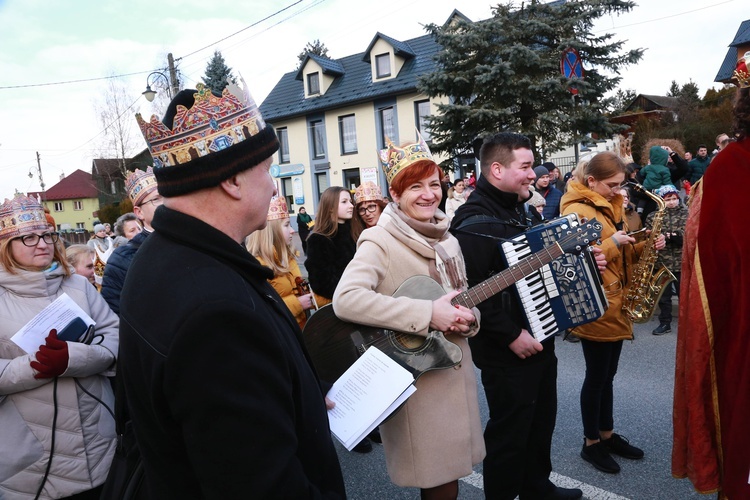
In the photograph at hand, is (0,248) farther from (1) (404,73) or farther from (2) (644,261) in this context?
(1) (404,73)

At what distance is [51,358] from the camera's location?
97.6 inches

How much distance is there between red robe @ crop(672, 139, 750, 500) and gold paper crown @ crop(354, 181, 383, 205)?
10.5 ft

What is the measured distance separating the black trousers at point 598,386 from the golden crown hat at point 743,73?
2048 millimetres

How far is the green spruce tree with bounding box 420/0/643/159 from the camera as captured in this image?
53.6 ft

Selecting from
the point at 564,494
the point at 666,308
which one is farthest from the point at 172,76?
the point at 564,494

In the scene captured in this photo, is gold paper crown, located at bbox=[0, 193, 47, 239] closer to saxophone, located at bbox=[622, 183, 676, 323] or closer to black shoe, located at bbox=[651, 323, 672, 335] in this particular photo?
saxophone, located at bbox=[622, 183, 676, 323]

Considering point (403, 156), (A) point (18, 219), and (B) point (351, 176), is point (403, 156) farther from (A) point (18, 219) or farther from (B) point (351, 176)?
(B) point (351, 176)

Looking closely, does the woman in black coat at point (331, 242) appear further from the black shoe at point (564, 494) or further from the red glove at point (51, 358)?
the red glove at point (51, 358)

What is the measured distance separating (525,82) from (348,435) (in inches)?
635

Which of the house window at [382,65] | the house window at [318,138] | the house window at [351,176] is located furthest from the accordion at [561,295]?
the house window at [318,138]

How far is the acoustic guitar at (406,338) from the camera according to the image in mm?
2572

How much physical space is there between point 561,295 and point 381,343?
114cm

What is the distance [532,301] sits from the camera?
3.04 metres

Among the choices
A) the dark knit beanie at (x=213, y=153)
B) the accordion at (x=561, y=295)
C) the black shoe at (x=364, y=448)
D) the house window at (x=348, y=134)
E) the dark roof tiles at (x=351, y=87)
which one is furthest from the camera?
the house window at (x=348, y=134)
